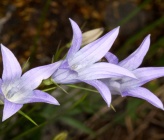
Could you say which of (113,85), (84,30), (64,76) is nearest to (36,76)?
(64,76)

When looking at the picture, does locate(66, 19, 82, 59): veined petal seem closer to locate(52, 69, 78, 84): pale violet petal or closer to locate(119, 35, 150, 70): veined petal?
locate(52, 69, 78, 84): pale violet petal

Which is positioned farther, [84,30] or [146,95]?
[84,30]

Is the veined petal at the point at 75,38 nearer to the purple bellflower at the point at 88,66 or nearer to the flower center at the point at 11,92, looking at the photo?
the purple bellflower at the point at 88,66

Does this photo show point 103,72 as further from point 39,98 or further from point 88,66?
point 39,98

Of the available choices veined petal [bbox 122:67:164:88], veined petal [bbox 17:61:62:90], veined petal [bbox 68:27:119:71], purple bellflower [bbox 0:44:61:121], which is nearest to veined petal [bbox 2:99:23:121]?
purple bellflower [bbox 0:44:61:121]

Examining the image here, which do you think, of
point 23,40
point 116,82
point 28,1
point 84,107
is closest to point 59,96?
point 84,107

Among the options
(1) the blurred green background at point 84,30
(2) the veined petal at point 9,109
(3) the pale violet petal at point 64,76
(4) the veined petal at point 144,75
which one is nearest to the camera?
(2) the veined petal at point 9,109

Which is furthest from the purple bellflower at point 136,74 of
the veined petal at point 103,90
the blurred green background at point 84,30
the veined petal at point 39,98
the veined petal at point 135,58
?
the blurred green background at point 84,30
